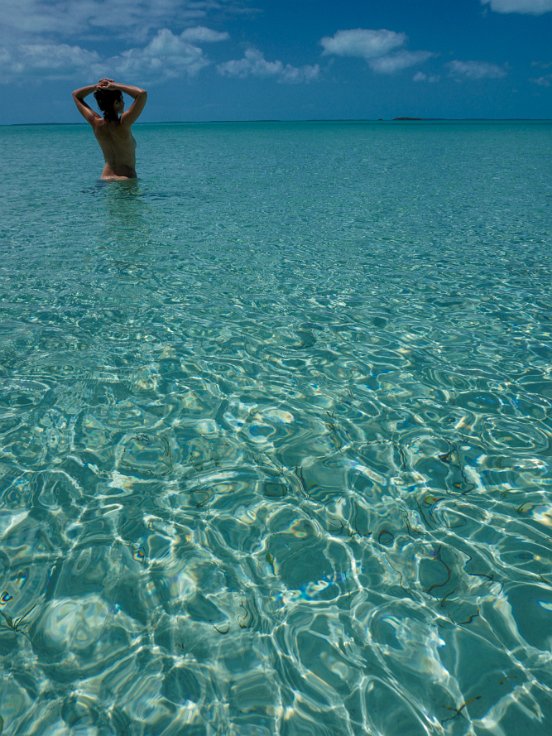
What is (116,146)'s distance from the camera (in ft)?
40.2

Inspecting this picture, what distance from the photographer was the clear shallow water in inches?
82.0

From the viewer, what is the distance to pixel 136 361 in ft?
15.4

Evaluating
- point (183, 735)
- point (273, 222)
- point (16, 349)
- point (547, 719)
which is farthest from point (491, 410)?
point (273, 222)

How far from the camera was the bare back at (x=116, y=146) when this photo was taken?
446 inches

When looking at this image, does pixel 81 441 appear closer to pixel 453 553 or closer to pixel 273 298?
pixel 453 553

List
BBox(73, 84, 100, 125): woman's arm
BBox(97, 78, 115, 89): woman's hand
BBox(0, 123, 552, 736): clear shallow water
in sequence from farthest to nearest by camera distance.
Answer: BBox(73, 84, 100, 125): woman's arm → BBox(97, 78, 115, 89): woman's hand → BBox(0, 123, 552, 736): clear shallow water

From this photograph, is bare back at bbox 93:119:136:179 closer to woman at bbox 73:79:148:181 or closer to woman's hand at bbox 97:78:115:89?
woman at bbox 73:79:148:181

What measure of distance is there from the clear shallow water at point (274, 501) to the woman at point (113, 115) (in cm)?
553

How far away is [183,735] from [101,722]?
332mm

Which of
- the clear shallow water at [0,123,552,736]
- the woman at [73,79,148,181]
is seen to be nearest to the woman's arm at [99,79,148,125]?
the woman at [73,79,148,181]

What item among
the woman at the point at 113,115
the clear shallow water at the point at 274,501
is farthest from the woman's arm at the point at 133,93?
the clear shallow water at the point at 274,501

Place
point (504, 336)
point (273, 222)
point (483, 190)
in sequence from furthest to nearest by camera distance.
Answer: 1. point (483, 190)
2. point (273, 222)
3. point (504, 336)

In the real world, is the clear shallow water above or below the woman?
below

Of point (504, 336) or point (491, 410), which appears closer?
point (491, 410)
